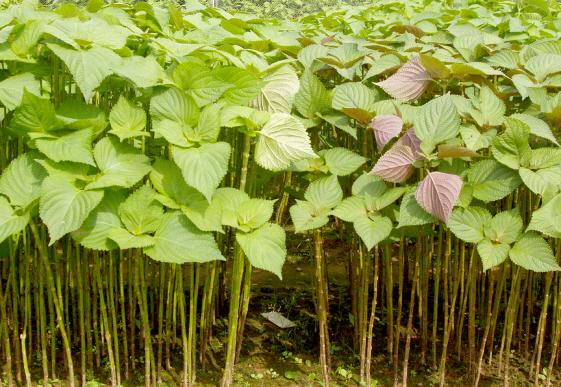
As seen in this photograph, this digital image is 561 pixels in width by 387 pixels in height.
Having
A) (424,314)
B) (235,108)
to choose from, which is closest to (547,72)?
(424,314)

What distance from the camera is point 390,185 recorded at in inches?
67.8

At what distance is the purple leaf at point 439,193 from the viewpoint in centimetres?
138

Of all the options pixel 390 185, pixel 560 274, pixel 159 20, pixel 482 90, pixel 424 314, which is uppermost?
pixel 159 20

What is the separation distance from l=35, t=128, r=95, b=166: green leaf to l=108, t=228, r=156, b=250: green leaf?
0.20 m

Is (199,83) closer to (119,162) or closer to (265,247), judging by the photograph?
(119,162)

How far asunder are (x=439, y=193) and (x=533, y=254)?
338 mm

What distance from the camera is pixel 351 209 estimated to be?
5.04 ft

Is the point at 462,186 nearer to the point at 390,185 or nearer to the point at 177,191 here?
the point at 390,185

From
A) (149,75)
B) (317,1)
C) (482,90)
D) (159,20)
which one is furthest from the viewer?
(317,1)

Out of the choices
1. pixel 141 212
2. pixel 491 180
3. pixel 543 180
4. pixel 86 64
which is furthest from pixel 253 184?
pixel 543 180

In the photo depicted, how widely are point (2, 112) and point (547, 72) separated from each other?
174 cm

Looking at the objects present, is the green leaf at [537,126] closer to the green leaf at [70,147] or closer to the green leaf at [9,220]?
the green leaf at [70,147]

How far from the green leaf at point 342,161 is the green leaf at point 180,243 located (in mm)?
461

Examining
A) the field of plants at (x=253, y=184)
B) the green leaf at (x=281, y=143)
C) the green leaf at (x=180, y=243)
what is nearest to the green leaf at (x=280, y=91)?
the field of plants at (x=253, y=184)
